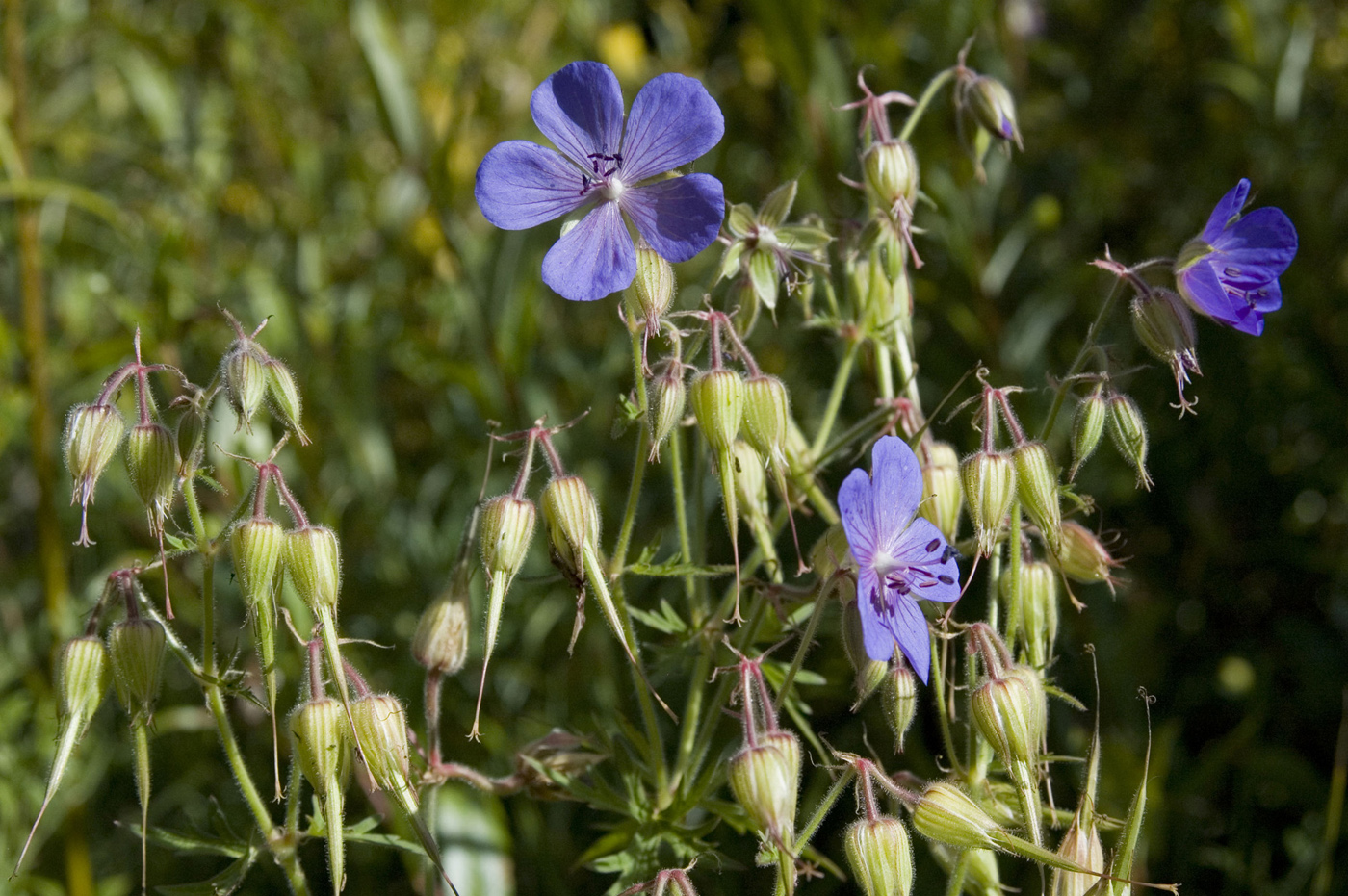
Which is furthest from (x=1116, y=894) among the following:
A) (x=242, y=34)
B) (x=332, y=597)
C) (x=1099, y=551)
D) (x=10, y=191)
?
(x=242, y=34)

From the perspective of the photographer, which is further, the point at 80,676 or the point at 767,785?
the point at 80,676

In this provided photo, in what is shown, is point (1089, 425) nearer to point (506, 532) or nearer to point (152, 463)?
point (506, 532)

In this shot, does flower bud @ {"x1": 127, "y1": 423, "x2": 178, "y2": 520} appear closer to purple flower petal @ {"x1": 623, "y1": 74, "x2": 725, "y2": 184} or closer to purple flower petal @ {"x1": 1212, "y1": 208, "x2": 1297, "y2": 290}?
purple flower petal @ {"x1": 623, "y1": 74, "x2": 725, "y2": 184}

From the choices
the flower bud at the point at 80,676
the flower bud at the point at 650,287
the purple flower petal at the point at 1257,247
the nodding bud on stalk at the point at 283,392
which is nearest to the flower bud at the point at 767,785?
the flower bud at the point at 650,287

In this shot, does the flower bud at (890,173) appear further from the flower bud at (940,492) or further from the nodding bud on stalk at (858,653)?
the nodding bud on stalk at (858,653)

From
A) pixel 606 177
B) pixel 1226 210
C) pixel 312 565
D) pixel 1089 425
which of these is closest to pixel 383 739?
pixel 312 565

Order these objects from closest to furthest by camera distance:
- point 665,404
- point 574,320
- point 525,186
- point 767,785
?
point 767,785 → point 665,404 → point 525,186 → point 574,320
